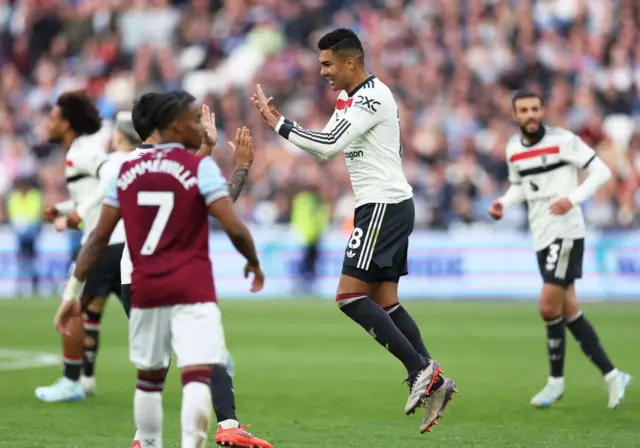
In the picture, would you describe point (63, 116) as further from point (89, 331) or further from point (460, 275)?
point (460, 275)

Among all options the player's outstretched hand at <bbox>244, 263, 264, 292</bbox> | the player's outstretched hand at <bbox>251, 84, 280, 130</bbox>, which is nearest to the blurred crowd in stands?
the player's outstretched hand at <bbox>251, 84, 280, 130</bbox>

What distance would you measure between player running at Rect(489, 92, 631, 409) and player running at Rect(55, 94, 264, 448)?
15.5 ft

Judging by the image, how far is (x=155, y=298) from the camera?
6094 mm

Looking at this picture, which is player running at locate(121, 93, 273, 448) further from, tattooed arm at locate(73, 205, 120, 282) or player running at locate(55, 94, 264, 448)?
player running at locate(55, 94, 264, 448)

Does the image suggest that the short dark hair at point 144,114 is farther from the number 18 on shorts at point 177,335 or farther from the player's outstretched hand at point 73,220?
the player's outstretched hand at point 73,220

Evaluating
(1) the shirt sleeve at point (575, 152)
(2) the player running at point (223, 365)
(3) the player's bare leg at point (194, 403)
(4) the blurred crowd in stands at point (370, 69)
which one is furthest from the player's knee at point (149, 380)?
(4) the blurred crowd in stands at point (370, 69)

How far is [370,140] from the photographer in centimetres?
818

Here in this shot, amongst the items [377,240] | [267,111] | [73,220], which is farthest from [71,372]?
[267,111]

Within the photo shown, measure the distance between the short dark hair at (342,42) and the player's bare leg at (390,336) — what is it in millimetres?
1526

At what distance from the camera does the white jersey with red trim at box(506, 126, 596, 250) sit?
10.4 meters

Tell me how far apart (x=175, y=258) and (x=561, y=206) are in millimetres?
4736

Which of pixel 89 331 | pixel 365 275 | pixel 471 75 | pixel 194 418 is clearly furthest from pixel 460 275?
pixel 194 418

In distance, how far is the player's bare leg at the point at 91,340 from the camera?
35.6ft

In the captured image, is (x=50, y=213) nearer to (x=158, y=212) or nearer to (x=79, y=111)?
(x=79, y=111)
